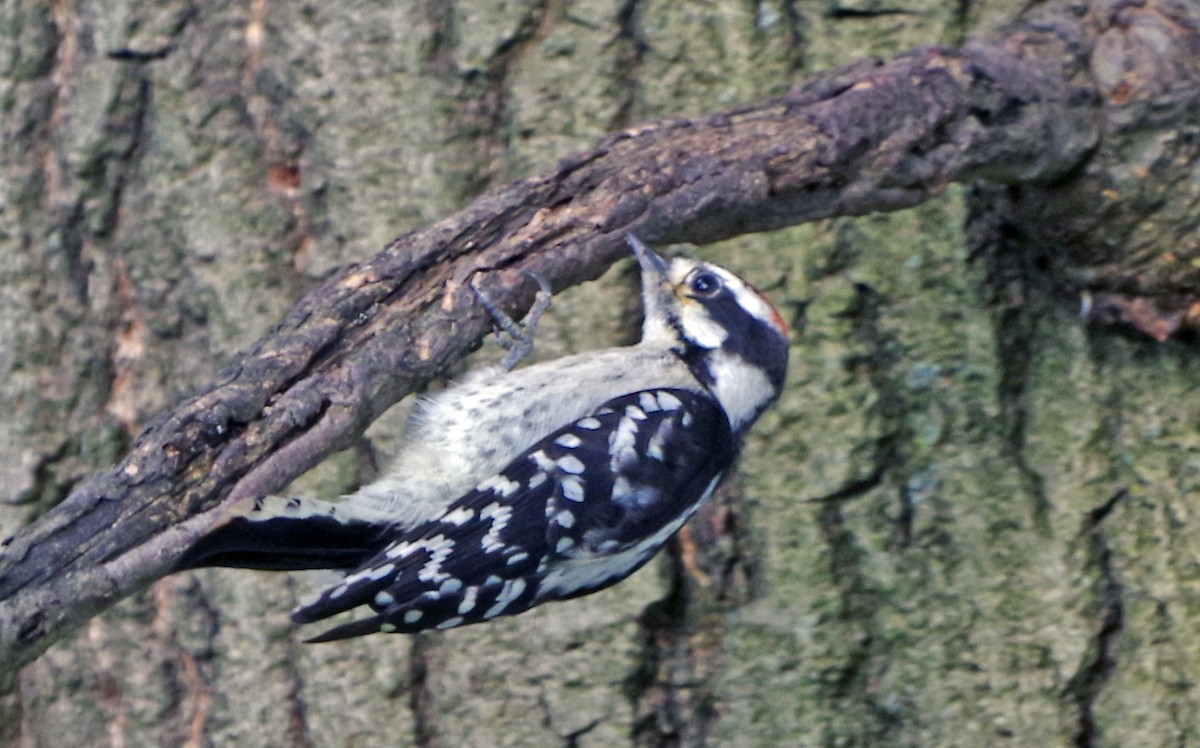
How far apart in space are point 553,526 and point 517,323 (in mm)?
381

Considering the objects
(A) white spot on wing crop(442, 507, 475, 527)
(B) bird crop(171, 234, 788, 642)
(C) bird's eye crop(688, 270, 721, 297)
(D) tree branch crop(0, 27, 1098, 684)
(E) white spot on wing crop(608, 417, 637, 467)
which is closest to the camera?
(D) tree branch crop(0, 27, 1098, 684)

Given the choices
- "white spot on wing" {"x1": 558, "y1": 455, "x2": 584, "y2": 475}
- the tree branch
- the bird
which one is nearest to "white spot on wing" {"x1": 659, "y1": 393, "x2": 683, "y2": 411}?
the bird

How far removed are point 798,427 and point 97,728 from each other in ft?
5.20

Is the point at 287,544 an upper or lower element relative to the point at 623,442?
upper

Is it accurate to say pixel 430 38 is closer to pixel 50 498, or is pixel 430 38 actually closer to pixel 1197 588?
pixel 50 498

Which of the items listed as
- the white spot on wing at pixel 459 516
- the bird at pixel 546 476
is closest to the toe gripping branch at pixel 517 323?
the bird at pixel 546 476

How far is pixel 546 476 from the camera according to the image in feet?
7.50

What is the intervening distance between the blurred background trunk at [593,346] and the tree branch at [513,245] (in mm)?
396

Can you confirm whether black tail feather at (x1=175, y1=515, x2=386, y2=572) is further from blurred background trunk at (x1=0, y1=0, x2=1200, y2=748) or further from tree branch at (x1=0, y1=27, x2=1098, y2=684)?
blurred background trunk at (x1=0, y1=0, x2=1200, y2=748)

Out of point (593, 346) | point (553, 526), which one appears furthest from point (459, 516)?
point (593, 346)

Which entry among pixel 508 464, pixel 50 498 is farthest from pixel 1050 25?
pixel 50 498

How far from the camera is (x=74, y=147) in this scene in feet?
9.38

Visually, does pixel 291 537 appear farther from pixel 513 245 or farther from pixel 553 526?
pixel 513 245

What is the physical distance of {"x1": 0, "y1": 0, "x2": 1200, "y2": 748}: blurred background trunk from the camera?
2607 millimetres
